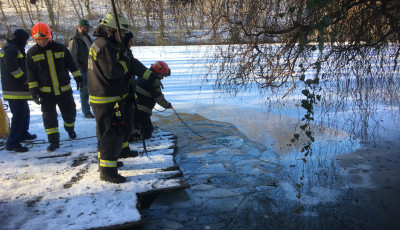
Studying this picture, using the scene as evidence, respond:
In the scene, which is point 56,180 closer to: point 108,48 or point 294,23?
point 108,48

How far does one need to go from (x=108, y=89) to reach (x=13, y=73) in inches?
80.5

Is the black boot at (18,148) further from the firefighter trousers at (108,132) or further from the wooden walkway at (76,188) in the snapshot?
the firefighter trousers at (108,132)

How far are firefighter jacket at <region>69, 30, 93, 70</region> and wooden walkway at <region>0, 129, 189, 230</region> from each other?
184 centimetres

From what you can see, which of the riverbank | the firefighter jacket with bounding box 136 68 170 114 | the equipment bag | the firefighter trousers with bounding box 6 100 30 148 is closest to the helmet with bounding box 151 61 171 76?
the firefighter jacket with bounding box 136 68 170 114

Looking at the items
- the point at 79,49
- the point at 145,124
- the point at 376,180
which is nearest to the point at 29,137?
the point at 79,49

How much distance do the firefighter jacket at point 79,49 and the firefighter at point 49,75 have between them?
3.54ft

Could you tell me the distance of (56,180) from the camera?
3646 mm

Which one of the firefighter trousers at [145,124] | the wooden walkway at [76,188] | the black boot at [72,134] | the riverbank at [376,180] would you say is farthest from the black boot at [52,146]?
the riverbank at [376,180]

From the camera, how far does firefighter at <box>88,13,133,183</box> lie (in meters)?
3.29

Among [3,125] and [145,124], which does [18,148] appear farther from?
[145,124]

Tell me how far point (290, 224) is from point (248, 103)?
4856mm

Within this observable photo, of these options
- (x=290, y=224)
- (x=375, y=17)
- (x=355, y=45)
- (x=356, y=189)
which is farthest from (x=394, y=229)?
(x=375, y=17)

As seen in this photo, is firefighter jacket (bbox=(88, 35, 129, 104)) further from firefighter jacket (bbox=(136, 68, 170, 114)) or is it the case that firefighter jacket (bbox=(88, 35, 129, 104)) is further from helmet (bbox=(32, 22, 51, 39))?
firefighter jacket (bbox=(136, 68, 170, 114))

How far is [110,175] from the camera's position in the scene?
353 centimetres
